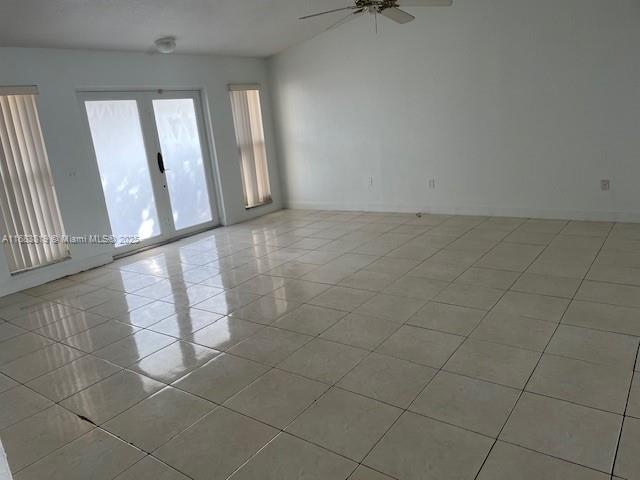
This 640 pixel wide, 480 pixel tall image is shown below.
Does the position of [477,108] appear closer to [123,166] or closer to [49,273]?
[123,166]

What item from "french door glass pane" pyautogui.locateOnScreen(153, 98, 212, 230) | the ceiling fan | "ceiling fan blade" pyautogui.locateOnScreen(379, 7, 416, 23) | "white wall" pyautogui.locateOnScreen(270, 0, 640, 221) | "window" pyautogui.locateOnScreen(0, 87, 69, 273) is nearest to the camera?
the ceiling fan

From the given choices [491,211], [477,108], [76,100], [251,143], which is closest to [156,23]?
[76,100]

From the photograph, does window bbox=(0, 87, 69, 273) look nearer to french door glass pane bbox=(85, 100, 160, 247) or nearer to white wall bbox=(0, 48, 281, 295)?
white wall bbox=(0, 48, 281, 295)

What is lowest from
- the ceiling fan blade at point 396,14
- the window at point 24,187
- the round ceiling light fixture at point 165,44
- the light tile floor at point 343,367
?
the light tile floor at point 343,367

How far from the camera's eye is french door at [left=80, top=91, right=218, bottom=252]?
545 cm

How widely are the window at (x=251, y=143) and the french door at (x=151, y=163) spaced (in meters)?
0.60

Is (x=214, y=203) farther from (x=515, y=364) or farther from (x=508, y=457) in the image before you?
(x=508, y=457)

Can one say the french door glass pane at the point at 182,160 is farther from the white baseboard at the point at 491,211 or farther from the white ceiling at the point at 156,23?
the white baseboard at the point at 491,211

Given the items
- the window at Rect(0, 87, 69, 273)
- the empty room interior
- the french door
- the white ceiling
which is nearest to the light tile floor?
the empty room interior

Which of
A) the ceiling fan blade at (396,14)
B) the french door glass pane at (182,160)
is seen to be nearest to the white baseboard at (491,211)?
the french door glass pane at (182,160)

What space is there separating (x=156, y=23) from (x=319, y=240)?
9.43 feet

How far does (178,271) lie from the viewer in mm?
4879

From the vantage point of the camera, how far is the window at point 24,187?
4508mm

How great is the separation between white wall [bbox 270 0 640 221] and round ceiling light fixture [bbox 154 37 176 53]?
220 cm
